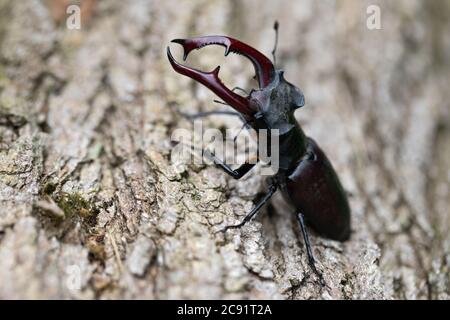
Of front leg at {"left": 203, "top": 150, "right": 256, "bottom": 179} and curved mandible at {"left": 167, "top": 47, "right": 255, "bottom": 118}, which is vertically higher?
curved mandible at {"left": 167, "top": 47, "right": 255, "bottom": 118}

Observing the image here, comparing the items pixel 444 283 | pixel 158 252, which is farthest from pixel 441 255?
pixel 158 252

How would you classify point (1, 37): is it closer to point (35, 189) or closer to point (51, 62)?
point (51, 62)

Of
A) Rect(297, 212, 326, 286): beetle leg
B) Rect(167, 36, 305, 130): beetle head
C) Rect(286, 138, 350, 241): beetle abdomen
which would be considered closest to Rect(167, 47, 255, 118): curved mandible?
Rect(167, 36, 305, 130): beetle head

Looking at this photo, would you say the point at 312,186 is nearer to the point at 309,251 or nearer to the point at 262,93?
the point at 309,251

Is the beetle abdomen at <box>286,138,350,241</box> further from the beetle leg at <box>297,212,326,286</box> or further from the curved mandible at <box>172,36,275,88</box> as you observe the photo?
the curved mandible at <box>172,36,275,88</box>

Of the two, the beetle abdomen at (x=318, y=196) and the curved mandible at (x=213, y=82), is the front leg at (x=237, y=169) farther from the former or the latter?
the curved mandible at (x=213, y=82)

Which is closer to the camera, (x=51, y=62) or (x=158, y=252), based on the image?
(x=158, y=252)

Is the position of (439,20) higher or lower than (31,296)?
higher

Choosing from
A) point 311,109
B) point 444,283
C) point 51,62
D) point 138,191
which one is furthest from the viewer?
point 311,109
